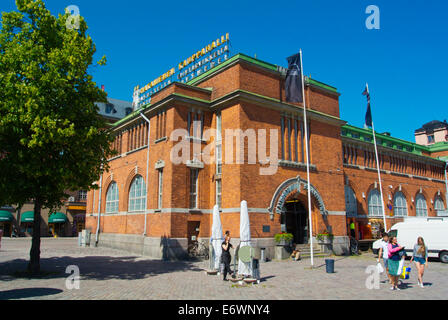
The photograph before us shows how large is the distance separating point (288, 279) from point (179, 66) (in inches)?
888

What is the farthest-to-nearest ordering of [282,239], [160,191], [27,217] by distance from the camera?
1. [27,217]
2. [160,191]
3. [282,239]

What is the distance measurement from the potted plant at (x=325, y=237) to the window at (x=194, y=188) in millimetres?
9327

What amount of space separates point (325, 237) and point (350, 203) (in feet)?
31.0

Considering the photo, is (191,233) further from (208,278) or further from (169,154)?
(208,278)

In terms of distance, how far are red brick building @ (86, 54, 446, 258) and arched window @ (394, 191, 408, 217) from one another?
14641mm

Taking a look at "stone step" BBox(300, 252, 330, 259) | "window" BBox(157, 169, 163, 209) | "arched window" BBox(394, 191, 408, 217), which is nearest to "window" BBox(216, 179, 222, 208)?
"window" BBox(157, 169, 163, 209)

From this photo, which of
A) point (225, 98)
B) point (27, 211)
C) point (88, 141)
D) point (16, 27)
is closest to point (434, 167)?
point (225, 98)

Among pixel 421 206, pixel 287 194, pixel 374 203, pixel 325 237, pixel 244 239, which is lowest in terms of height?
pixel 325 237

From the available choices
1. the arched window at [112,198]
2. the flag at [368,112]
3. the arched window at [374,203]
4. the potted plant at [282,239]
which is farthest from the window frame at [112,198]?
the arched window at [374,203]

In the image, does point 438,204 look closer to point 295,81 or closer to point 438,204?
point 438,204

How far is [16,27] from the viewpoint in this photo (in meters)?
15.3

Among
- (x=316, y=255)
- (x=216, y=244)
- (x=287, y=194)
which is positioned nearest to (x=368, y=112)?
(x=287, y=194)

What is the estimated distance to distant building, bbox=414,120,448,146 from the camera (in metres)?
57.8

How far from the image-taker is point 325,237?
24.8 meters
